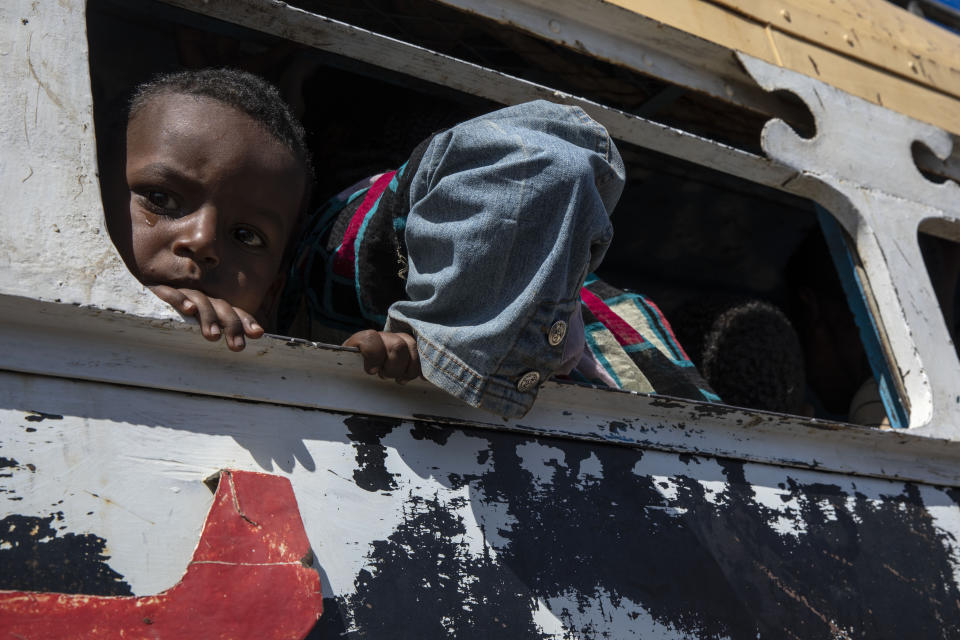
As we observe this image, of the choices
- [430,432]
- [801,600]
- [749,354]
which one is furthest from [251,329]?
[749,354]

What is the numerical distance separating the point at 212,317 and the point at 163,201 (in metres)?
0.36

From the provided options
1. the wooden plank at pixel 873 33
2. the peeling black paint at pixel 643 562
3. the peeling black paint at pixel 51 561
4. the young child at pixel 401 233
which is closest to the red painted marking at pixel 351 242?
the young child at pixel 401 233

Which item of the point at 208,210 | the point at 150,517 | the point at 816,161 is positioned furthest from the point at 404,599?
the point at 816,161

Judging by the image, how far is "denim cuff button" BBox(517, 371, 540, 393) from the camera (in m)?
1.03

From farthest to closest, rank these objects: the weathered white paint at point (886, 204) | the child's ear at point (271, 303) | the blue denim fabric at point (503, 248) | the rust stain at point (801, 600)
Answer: the weathered white paint at point (886, 204) < the child's ear at point (271, 303) < the rust stain at point (801, 600) < the blue denim fabric at point (503, 248)

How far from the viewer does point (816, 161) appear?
1.84m

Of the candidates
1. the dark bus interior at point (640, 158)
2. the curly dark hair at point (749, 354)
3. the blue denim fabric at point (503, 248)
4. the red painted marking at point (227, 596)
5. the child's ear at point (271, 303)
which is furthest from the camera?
the curly dark hair at point (749, 354)

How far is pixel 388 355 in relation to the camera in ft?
3.31

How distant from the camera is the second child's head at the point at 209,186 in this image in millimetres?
1135

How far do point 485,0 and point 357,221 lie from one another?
0.51 m

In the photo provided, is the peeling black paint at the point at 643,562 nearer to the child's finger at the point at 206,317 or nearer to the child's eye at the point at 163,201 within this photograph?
the child's finger at the point at 206,317

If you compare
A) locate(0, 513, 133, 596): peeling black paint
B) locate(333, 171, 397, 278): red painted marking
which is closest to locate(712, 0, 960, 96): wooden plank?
locate(333, 171, 397, 278): red painted marking

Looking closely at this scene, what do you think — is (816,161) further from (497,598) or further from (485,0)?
(497,598)

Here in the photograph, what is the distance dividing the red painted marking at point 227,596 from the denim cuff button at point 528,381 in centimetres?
31
